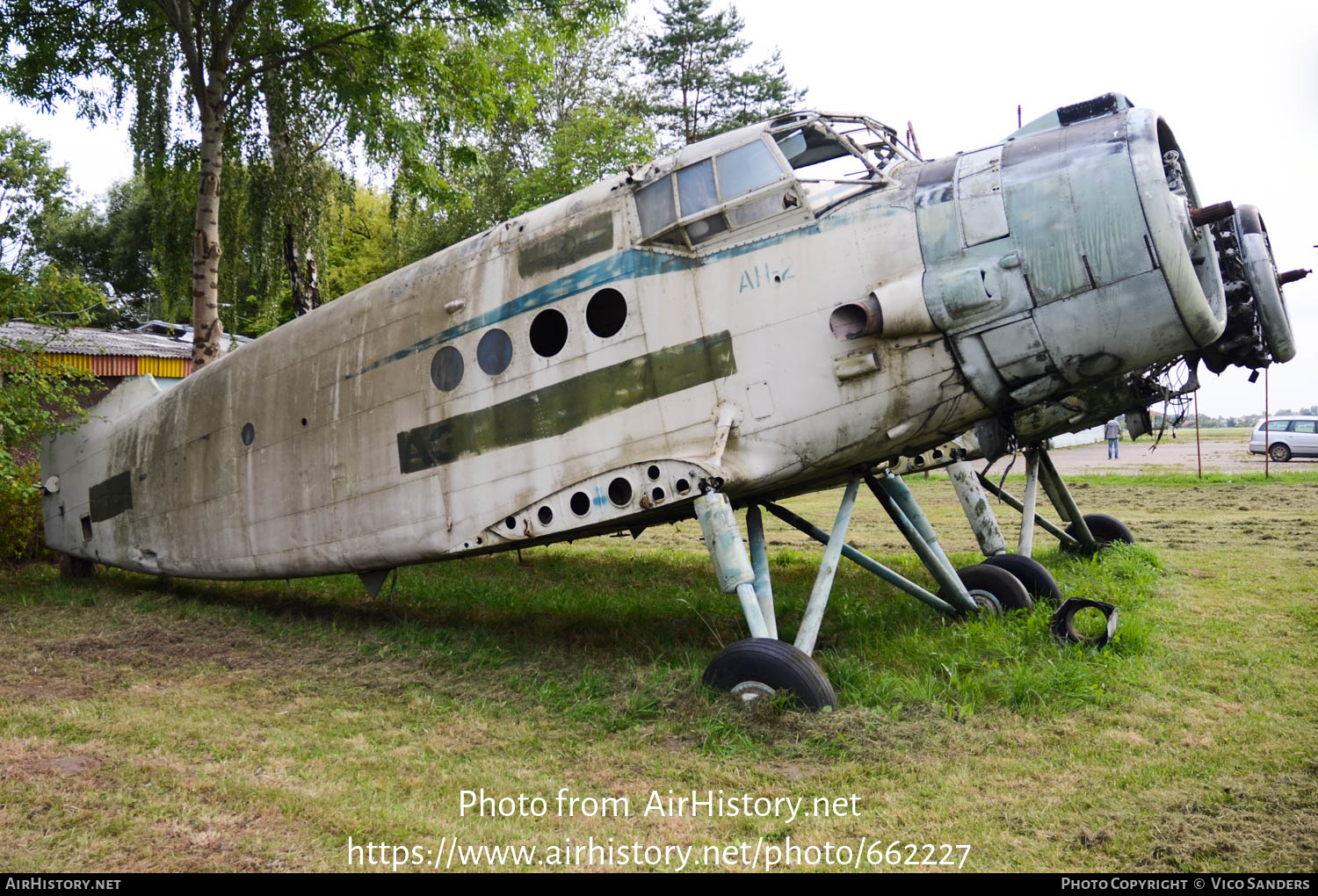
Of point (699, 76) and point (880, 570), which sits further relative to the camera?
point (699, 76)

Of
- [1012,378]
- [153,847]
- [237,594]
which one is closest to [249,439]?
[237,594]

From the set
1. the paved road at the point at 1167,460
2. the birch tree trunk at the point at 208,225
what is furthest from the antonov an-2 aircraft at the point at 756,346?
the paved road at the point at 1167,460

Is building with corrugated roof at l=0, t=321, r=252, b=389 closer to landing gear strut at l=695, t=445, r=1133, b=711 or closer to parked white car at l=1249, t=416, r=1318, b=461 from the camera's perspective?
landing gear strut at l=695, t=445, r=1133, b=711

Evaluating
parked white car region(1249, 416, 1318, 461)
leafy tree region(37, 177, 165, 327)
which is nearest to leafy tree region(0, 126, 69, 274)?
leafy tree region(37, 177, 165, 327)

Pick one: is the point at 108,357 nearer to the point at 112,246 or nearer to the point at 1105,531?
the point at 1105,531

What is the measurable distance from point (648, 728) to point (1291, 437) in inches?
1283

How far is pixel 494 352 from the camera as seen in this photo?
739 cm

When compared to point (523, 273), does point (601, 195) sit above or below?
above

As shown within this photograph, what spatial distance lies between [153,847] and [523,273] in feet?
15.3

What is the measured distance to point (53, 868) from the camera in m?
4.00

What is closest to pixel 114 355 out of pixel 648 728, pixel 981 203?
pixel 648 728

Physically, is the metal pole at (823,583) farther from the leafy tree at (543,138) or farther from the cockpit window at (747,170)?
the leafy tree at (543,138)

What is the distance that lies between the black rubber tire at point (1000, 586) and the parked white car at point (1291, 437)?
2727cm

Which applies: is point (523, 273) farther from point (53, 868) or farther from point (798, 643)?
point (53, 868)
